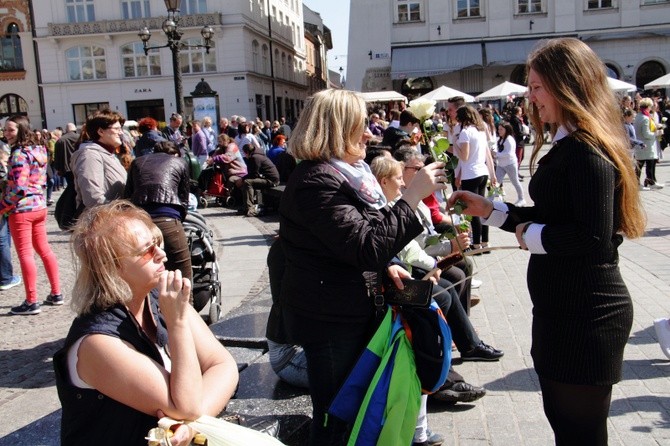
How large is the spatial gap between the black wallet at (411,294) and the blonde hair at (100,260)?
3.38 ft

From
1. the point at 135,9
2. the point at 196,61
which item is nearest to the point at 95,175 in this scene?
the point at 196,61

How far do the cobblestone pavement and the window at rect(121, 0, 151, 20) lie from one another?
115 ft

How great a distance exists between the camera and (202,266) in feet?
18.4

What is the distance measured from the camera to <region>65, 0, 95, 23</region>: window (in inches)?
1560

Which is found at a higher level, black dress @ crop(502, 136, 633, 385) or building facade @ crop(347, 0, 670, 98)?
building facade @ crop(347, 0, 670, 98)

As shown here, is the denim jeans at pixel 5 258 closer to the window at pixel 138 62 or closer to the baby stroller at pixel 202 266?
the baby stroller at pixel 202 266

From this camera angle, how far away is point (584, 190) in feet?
6.97

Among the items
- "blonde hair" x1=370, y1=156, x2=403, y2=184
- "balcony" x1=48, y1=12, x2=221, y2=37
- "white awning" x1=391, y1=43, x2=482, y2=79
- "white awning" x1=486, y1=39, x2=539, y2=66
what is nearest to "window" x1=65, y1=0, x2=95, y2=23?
"balcony" x1=48, y1=12, x2=221, y2=37

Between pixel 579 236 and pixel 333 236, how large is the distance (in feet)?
2.78

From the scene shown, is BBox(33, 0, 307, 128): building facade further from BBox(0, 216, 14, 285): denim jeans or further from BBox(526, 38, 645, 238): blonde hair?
BBox(526, 38, 645, 238): blonde hair

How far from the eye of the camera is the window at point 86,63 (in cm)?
3994

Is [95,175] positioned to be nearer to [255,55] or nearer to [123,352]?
[123,352]

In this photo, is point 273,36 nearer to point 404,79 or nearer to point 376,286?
point 404,79

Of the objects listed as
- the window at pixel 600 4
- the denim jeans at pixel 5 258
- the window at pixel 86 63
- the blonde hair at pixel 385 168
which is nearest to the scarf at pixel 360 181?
the blonde hair at pixel 385 168
